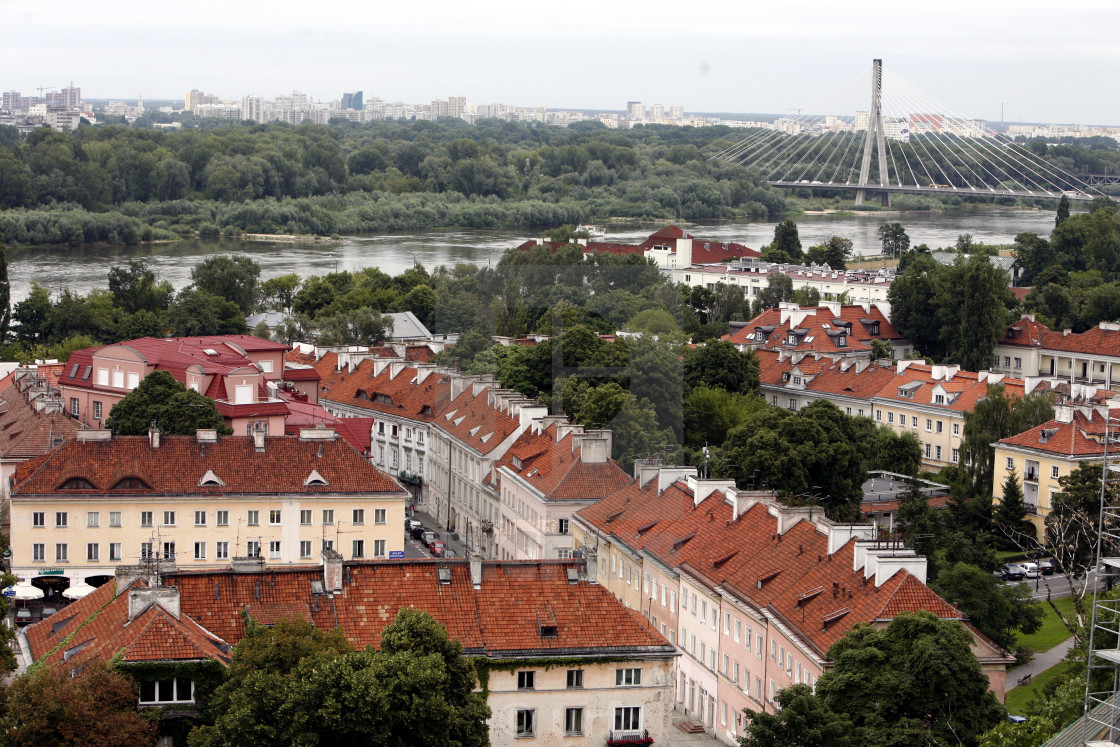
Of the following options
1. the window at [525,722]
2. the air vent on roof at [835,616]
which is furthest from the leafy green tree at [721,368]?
the window at [525,722]

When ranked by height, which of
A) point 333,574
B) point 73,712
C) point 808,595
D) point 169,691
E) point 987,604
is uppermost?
point 333,574

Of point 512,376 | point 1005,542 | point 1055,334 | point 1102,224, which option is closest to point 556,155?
point 1102,224

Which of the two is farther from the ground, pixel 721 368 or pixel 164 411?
pixel 721 368

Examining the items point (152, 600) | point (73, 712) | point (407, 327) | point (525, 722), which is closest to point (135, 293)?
point (407, 327)

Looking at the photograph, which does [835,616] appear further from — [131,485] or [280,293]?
[280,293]

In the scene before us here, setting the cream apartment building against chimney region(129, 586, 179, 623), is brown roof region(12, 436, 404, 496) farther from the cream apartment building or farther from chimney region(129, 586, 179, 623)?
chimney region(129, 586, 179, 623)

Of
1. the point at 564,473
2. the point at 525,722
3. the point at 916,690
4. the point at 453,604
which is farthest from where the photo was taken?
the point at 564,473
